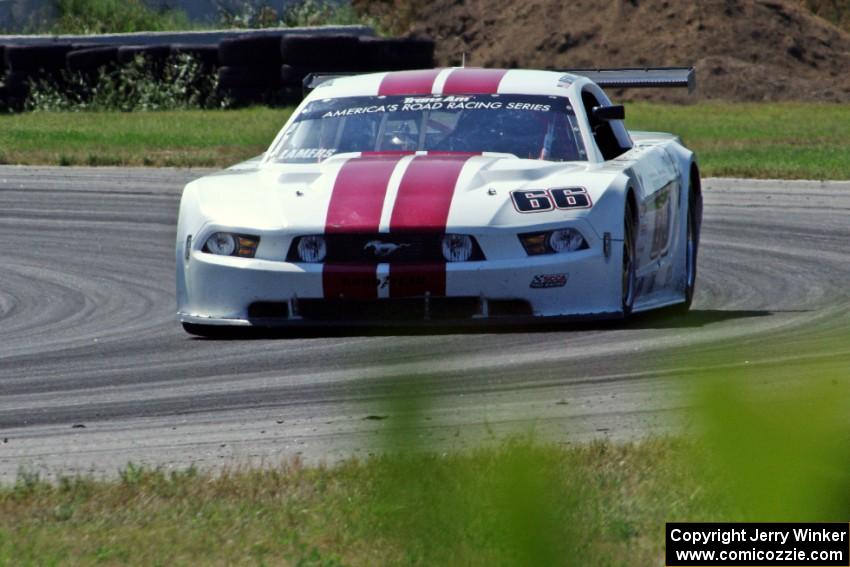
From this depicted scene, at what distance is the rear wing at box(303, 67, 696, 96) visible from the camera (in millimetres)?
8629

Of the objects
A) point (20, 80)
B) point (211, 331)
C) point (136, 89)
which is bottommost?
point (136, 89)

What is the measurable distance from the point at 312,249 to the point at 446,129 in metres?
1.36

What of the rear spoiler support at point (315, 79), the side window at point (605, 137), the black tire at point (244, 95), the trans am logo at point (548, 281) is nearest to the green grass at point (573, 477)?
the trans am logo at point (548, 281)

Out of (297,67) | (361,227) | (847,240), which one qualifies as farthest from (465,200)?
(297,67)

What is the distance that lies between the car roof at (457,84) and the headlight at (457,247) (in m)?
1.50

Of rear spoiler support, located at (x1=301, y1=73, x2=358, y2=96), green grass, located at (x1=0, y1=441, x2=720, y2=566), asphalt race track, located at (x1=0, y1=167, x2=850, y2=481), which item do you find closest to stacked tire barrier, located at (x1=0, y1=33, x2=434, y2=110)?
asphalt race track, located at (x1=0, y1=167, x2=850, y2=481)

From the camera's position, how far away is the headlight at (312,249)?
6.48 meters

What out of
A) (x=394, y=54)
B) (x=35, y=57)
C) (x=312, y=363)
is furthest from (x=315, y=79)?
(x=35, y=57)

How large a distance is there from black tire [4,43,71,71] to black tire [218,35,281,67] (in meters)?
2.47

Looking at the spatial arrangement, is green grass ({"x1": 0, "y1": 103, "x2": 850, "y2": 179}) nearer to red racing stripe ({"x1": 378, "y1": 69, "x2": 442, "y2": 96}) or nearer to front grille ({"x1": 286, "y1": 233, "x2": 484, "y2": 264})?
red racing stripe ({"x1": 378, "y1": 69, "x2": 442, "y2": 96})

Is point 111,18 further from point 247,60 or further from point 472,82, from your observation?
point 472,82

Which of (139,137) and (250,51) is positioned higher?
(250,51)

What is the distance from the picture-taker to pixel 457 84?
780 cm

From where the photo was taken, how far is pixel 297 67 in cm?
Answer: 2241
